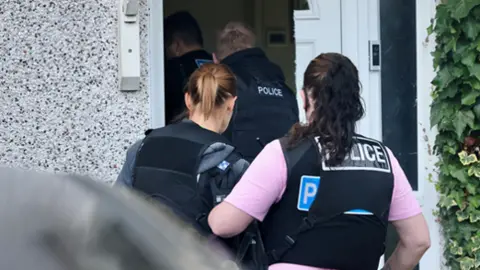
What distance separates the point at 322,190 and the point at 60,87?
196cm

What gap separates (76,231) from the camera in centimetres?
183

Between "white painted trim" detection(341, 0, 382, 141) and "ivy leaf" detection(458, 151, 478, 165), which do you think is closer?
"ivy leaf" detection(458, 151, 478, 165)

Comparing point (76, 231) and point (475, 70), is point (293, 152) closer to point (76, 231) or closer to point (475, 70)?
point (76, 231)

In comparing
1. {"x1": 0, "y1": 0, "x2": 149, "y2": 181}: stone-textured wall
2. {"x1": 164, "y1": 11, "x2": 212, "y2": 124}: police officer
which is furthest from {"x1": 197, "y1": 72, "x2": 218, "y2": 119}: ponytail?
{"x1": 164, "y1": 11, "x2": 212, "y2": 124}: police officer

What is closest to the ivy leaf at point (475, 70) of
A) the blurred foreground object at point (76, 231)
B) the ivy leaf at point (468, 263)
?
the ivy leaf at point (468, 263)

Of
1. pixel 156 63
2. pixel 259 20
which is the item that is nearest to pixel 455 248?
pixel 156 63

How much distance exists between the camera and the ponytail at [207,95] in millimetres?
3652

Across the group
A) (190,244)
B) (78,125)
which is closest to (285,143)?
(190,244)

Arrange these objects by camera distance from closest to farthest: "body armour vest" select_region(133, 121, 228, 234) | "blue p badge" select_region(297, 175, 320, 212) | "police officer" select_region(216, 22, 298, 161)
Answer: "blue p badge" select_region(297, 175, 320, 212)
"body armour vest" select_region(133, 121, 228, 234)
"police officer" select_region(216, 22, 298, 161)

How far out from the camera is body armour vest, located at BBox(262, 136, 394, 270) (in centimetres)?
328

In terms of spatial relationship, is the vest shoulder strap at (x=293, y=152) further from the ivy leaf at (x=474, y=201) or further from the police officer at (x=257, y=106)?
the ivy leaf at (x=474, y=201)

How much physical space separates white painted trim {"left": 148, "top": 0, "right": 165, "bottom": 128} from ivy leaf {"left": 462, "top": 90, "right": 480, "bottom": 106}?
1571mm

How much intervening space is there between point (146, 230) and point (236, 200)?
138 cm

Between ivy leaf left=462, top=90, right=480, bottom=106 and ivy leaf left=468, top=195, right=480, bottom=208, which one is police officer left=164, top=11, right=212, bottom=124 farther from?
ivy leaf left=468, top=195, right=480, bottom=208
